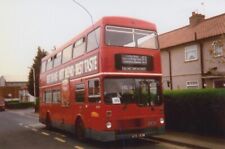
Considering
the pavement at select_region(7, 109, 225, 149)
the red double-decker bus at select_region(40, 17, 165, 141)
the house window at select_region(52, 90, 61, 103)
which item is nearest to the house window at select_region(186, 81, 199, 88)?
the house window at select_region(52, 90, 61, 103)

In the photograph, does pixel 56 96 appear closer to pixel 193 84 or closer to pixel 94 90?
pixel 94 90

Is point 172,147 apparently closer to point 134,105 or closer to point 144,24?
point 134,105

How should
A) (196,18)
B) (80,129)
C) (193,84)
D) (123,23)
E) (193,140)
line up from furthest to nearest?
(196,18) < (193,84) < (80,129) < (123,23) < (193,140)

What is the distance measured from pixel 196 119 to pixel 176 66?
678 inches

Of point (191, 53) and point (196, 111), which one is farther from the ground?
point (191, 53)

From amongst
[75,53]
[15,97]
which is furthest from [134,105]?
[15,97]

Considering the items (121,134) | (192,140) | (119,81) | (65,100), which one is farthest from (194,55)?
(121,134)

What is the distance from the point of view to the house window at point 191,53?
29.5 metres

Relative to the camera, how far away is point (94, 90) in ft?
43.9

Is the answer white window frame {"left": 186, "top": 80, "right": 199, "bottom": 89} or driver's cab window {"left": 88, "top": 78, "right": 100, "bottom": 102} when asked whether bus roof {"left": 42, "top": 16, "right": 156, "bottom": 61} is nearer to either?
driver's cab window {"left": 88, "top": 78, "right": 100, "bottom": 102}

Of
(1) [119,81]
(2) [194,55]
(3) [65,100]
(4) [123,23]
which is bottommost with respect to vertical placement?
(3) [65,100]

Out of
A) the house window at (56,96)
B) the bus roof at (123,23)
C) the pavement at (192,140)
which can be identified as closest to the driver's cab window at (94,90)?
the bus roof at (123,23)

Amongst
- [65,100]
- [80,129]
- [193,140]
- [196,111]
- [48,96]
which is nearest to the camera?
[193,140]

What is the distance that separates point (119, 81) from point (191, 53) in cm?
1817
